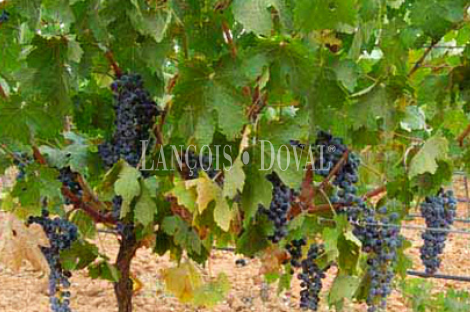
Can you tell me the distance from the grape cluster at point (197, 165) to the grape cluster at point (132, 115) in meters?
0.15

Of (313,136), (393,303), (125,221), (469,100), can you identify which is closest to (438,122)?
(469,100)

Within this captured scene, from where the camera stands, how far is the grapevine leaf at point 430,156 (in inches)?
80.9

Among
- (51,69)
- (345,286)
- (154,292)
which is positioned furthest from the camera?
(154,292)

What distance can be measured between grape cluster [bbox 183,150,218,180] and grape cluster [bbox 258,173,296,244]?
0.62 feet

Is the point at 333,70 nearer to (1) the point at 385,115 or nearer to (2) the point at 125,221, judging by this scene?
(1) the point at 385,115

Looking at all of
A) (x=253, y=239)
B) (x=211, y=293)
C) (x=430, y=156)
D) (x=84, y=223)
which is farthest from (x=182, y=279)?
(x=430, y=156)

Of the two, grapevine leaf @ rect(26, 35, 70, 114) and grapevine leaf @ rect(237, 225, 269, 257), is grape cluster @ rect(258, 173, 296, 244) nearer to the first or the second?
grapevine leaf @ rect(237, 225, 269, 257)

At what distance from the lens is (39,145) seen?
2498 mm

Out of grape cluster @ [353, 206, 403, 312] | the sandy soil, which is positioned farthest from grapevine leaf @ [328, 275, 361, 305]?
the sandy soil

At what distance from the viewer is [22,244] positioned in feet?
7.63

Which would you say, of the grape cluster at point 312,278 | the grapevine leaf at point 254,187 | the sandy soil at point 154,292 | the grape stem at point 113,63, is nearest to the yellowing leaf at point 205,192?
the grapevine leaf at point 254,187

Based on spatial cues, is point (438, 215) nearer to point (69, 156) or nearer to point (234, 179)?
point (234, 179)

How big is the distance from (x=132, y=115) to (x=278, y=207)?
1.82 feet

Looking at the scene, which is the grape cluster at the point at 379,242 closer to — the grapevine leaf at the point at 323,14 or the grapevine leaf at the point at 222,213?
the grapevine leaf at the point at 222,213
